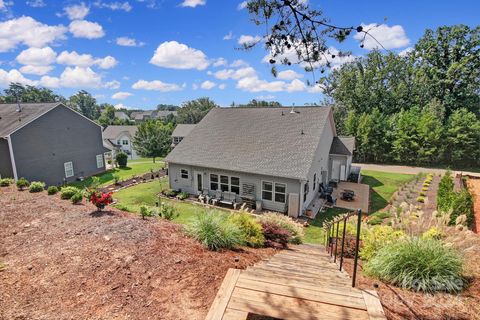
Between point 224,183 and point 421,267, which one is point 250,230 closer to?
point 421,267

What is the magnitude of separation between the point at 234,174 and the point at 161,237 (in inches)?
384

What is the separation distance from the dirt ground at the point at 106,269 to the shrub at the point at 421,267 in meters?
2.58

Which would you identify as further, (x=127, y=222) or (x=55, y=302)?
(x=127, y=222)

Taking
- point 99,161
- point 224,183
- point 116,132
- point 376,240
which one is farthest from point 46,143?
point 116,132

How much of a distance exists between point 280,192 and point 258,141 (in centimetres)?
396

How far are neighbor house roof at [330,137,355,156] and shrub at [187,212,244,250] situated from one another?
15969mm

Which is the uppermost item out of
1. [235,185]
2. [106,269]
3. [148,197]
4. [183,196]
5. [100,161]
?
[106,269]

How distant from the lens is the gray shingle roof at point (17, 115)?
18094 mm

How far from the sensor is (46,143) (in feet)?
64.4

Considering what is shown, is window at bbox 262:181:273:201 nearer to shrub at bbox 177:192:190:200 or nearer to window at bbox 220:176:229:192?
window at bbox 220:176:229:192

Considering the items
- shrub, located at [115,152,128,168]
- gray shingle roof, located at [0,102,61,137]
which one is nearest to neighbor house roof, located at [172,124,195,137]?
shrub, located at [115,152,128,168]

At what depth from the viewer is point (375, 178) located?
920 inches

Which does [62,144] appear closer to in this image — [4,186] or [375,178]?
[4,186]

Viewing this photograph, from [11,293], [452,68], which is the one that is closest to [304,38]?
[11,293]
